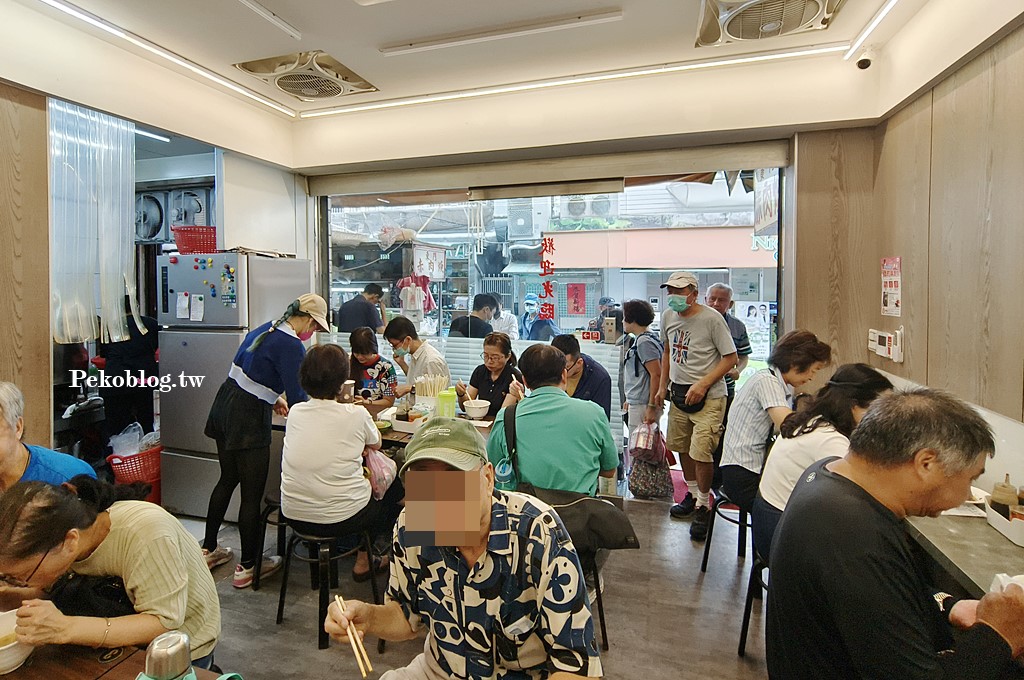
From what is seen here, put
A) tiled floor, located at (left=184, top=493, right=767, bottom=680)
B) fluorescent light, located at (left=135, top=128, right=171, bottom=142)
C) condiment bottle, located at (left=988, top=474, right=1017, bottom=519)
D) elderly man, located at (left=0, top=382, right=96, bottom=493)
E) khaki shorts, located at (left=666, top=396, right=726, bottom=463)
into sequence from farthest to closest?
khaki shorts, located at (left=666, top=396, right=726, bottom=463) → fluorescent light, located at (left=135, top=128, right=171, bottom=142) → tiled floor, located at (left=184, top=493, right=767, bottom=680) → condiment bottle, located at (left=988, top=474, right=1017, bottom=519) → elderly man, located at (left=0, top=382, right=96, bottom=493)

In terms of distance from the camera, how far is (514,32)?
284 centimetres

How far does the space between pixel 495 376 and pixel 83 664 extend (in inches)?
96.2

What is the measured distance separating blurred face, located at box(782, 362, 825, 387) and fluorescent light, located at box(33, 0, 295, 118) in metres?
3.80

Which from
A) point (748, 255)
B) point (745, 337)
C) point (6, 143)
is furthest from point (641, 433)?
point (6, 143)

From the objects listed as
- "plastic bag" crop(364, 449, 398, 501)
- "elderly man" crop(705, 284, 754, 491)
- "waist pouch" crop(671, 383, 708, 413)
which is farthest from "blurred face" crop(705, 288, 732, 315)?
"plastic bag" crop(364, 449, 398, 501)

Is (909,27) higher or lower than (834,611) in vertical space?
higher

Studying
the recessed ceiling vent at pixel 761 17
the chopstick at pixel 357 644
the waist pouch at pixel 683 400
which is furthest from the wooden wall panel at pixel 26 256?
the waist pouch at pixel 683 400

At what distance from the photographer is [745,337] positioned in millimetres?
3969

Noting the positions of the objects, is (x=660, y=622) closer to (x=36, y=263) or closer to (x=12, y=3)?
(x=36, y=263)

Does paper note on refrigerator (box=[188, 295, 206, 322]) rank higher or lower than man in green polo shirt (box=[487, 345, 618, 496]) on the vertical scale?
higher

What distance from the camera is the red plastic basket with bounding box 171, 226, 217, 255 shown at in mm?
3779

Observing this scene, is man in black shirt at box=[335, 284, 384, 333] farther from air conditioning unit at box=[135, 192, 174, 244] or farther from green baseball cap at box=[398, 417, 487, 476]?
green baseball cap at box=[398, 417, 487, 476]

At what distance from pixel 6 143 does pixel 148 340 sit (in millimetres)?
1790

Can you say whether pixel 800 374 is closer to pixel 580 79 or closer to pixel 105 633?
pixel 580 79
